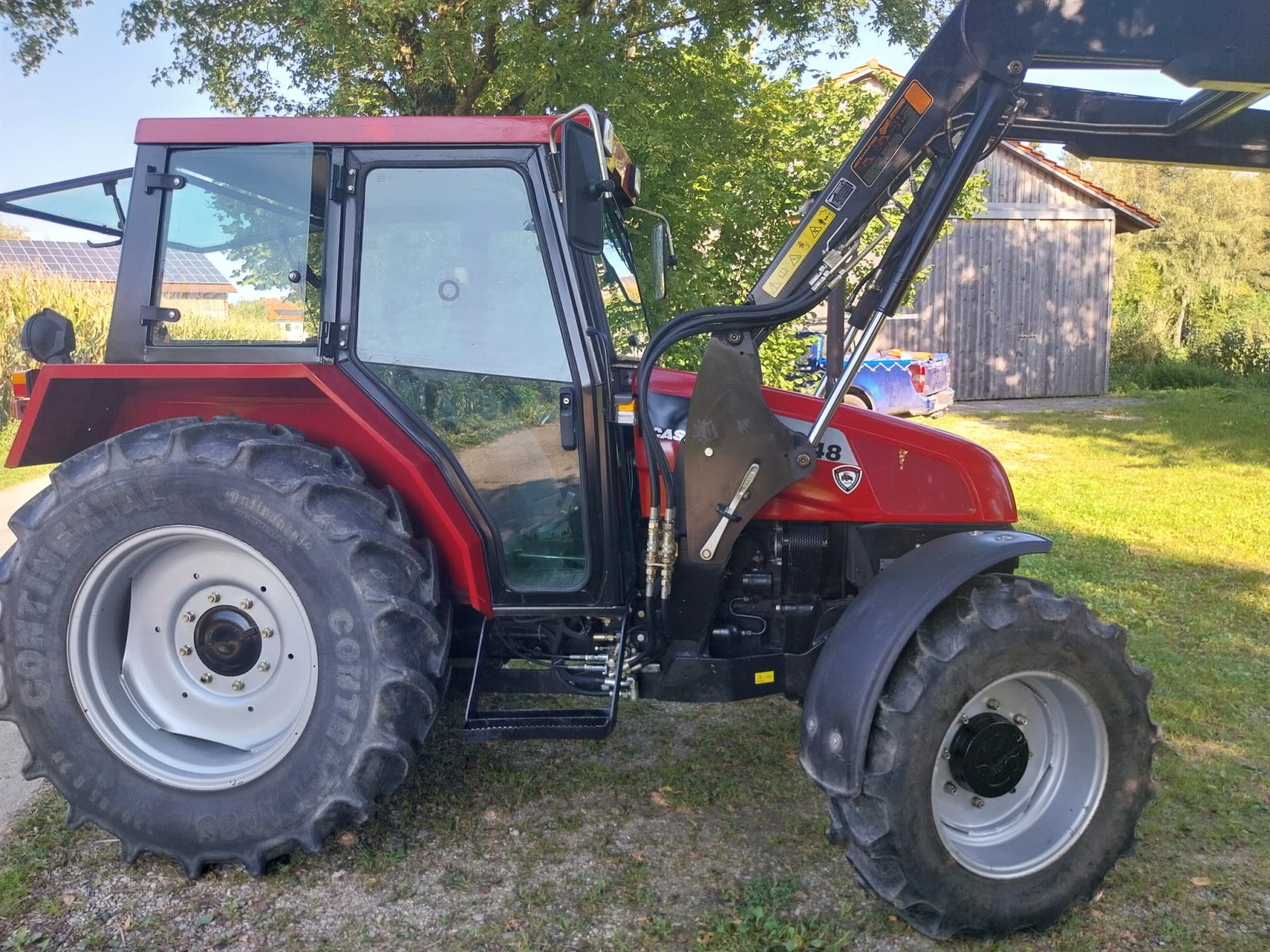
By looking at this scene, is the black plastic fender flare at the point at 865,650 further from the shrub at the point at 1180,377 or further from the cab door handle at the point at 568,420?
the shrub at the point at 1180,377

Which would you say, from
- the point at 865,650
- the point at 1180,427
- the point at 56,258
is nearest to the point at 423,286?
the point at 865,650

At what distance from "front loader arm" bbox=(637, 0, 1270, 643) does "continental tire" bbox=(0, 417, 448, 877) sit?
856mm

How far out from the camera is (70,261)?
12.3 m

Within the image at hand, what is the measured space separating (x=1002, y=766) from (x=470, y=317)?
210cm

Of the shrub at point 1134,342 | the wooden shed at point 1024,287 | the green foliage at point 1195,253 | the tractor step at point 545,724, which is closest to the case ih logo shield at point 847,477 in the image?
the tractor step at point 545,724

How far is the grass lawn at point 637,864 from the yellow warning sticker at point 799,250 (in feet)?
6.05

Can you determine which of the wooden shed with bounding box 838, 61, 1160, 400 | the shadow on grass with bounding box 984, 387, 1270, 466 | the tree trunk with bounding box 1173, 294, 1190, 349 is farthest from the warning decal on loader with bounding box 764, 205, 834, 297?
the tree trunk with bounding box 1173, 294, 1190, 349

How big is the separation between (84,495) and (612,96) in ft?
Answer: 18.9

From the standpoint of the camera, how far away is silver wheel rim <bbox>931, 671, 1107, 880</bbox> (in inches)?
114

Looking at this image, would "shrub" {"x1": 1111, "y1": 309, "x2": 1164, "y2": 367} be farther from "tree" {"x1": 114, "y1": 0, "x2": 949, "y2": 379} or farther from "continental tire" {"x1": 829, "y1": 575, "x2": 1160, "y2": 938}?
"continental tire" {"x1": 829, "y1": 575, "x2": 1160, "y2": 938}

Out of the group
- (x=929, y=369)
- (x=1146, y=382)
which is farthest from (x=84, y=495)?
(x=1146, y=382)

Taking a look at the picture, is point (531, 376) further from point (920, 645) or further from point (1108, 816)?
point (1108, 816)

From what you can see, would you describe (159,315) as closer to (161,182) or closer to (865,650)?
(161,182)

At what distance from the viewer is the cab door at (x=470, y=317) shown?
3072 mm
